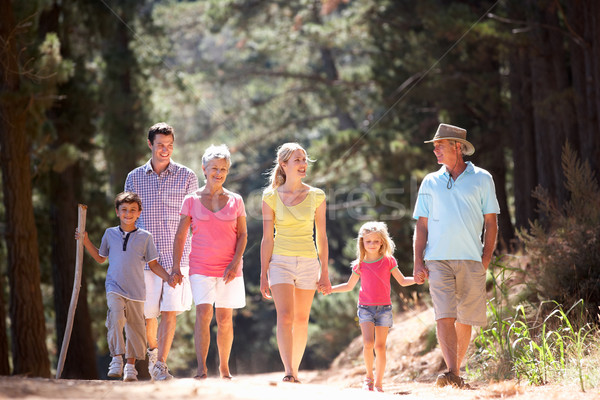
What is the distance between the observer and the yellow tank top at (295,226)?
650cm

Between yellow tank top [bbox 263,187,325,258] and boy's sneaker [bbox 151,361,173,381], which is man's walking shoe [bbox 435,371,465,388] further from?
boy's sneaker [bbox 151,361,173,381]

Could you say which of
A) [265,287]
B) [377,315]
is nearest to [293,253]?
[265,287]

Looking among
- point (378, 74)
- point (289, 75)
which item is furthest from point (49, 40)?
point (289, 75)

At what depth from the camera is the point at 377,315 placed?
256 inches

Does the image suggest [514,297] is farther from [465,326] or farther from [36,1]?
[36,1]

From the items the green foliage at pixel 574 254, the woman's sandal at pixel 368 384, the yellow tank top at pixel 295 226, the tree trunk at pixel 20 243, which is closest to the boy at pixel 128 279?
the yellow tank top at pixel 295 226

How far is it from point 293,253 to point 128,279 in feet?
4.84

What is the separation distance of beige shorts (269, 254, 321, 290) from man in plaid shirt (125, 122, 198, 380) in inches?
32.6

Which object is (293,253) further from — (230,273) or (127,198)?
(127,198)

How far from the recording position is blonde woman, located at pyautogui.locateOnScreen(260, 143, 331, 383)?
6410 millimetres

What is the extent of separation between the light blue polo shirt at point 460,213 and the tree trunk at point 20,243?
715 centimetres

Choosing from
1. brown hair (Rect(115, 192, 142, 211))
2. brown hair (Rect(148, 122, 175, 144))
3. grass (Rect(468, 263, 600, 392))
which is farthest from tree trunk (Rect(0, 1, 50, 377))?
grass (Rect(468, 263, 600, 392))

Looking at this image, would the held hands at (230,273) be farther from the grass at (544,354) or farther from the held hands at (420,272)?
the grass at (544,354)

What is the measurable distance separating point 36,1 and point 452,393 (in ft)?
28.8
